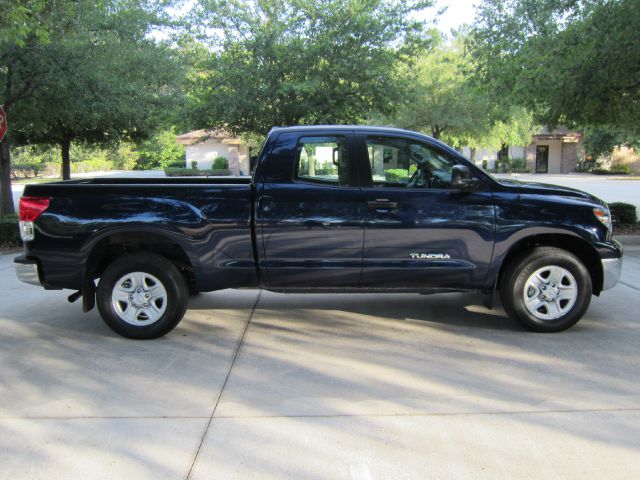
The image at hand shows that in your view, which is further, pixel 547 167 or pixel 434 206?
pixel 547 167

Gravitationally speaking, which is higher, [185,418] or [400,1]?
[400,1]

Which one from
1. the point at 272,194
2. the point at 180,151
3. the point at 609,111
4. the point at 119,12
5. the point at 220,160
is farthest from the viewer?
the point at 180,151

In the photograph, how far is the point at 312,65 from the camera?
14070 millimetres

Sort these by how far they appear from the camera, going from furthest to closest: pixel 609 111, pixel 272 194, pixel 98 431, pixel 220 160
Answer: pixel 220 160, pixel 609 111, pixel 272 194, pixel 98 431

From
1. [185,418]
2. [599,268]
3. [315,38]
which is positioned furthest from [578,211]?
[315,38]

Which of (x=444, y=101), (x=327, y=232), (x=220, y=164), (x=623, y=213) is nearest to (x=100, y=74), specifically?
(x=327, y=232)

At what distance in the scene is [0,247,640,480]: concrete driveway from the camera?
127 inches

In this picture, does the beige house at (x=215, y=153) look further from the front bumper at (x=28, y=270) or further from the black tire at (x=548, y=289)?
the black tire at (x=548, y=289)

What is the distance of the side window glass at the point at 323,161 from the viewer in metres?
5.32

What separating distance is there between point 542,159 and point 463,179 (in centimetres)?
4974

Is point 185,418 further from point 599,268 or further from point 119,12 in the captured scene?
point 119,12

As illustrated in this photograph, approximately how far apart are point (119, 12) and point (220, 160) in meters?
26.7

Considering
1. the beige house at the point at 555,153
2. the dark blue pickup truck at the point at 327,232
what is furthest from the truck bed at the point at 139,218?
the beige house at the point at 555,153

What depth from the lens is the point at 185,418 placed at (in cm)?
376
